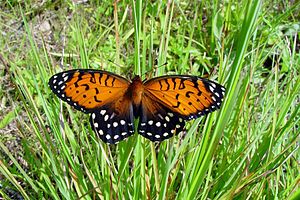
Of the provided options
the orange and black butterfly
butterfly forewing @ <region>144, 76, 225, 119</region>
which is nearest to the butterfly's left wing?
the orange and black butterfly

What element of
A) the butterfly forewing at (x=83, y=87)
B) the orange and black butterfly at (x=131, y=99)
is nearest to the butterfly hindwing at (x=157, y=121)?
the orange and black butterfly at (x=131, y=99)

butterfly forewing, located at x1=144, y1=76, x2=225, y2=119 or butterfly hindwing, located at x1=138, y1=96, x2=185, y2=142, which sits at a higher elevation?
butterfly forewing, located at x1=144, y1=76, x2=225, y2=119

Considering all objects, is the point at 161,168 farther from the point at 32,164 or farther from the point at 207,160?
Answer: the point at 32,164

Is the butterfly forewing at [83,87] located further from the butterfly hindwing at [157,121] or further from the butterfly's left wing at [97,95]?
the butterfly hindwing at [157,121]

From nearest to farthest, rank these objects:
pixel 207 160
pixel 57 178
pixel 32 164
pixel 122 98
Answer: pixel 207 160 < pixel 57 178 < pixel 122 98 < pixel 32 164

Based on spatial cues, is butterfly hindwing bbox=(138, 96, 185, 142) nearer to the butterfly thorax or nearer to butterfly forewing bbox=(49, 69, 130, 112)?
the butterfly thorax

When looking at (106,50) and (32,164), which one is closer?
(32,164)

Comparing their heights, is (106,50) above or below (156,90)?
below

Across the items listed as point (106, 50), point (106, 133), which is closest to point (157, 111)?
point (106, 133)
